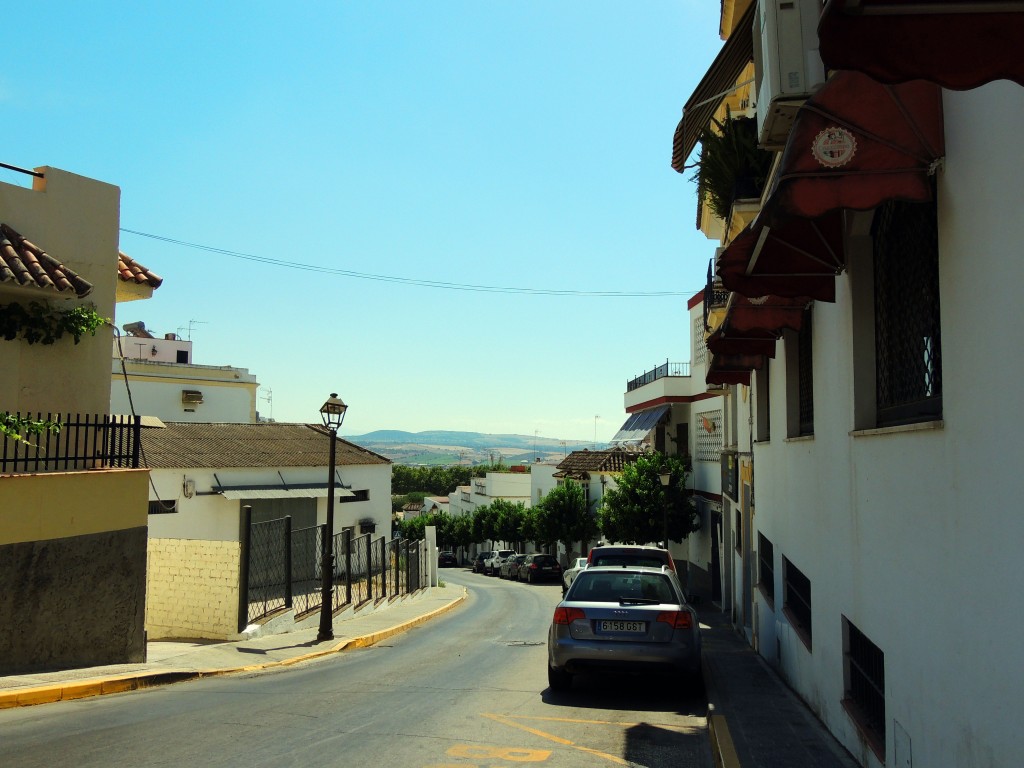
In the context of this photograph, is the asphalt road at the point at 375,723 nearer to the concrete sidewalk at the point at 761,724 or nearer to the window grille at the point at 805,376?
the concrete sidewalk at the point at 761,724

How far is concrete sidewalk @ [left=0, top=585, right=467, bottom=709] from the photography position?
9727 mm

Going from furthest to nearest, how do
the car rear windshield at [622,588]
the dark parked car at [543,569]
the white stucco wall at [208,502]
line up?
the dark parked car at [543,569] < the white stucco wall at [208,502] < the car rear windshield at [622,588]

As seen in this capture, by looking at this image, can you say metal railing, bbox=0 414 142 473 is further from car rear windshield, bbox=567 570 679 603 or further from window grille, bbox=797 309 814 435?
window grille, bbox=797 309 814 435

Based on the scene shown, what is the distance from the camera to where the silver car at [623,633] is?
9.81 metres

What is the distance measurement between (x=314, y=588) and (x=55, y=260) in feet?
31.0

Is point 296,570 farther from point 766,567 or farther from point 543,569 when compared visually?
point 543,569

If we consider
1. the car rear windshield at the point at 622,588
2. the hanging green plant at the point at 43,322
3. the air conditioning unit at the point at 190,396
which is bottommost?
the car rear windshield at the point at 622,588

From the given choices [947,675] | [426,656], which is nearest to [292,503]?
[426,656]

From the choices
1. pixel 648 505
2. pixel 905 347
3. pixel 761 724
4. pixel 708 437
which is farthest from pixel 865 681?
pixel 648 505

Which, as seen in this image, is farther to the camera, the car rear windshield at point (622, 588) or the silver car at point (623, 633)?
the car rear windshield at point (622, 588)

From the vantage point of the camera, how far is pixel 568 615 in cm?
1008

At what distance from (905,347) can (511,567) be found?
46888 mm

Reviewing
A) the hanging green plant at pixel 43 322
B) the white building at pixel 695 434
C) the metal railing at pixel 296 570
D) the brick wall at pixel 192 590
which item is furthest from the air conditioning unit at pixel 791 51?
the white building at pixel 695 434

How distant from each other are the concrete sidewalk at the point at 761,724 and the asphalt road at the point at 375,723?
0.27 m
